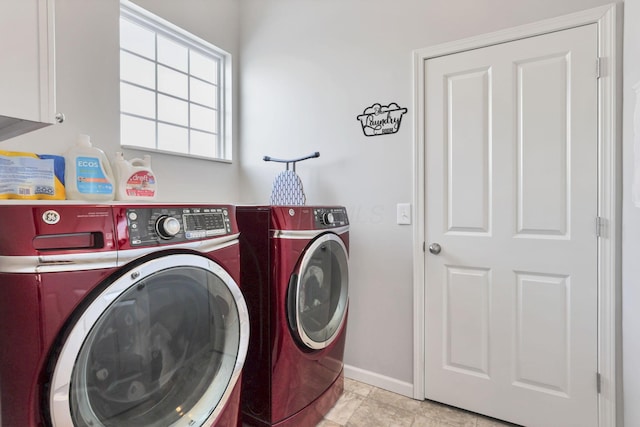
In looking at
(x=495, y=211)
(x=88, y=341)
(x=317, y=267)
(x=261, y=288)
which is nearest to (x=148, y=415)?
(x=88, y=341)

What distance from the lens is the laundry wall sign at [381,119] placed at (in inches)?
78.8

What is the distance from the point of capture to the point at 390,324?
204cm

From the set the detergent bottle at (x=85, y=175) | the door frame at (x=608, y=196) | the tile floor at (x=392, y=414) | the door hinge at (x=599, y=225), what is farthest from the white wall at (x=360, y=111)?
the detergent bottle at (x=85, y=175)

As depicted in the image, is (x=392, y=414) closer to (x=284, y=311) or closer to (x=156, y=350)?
(x=284, y=311)

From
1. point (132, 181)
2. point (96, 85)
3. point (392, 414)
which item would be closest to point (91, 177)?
point (132, 181)

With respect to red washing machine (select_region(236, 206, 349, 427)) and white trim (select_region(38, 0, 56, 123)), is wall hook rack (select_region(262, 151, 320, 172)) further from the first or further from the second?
white trim (select_region(38, 0, 56, 123))

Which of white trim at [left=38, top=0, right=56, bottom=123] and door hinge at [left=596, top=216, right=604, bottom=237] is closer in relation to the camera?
white trim at [left=38, top=0, right=56, bottom=123]

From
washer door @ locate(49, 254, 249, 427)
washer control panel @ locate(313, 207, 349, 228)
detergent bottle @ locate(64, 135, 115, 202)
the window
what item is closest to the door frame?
washer control panel @ locate(313, 207, 349, 228)

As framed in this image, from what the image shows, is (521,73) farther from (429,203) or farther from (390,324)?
(390,324)

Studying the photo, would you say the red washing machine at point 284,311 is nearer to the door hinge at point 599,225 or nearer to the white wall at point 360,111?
the white wall at point 360,111

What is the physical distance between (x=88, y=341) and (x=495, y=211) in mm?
1804

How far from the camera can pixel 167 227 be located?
983 mm

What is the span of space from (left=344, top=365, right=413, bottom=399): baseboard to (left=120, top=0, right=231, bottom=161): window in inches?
71.9

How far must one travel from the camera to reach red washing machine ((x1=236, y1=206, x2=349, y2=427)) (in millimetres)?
1462
